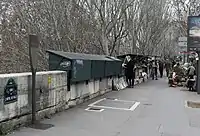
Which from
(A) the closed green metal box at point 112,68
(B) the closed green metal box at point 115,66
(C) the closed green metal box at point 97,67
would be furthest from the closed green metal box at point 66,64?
(B) the closed green metal box at point 115,66

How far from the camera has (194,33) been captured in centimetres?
1767

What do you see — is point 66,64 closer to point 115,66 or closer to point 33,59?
point 33,59

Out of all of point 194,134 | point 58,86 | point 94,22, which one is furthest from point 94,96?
point 94,22

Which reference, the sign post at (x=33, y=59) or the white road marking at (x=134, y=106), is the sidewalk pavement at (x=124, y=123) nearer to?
the white road marking at (x=134, y=106)

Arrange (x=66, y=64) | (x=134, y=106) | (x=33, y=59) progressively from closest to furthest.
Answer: (x=33, y=59) → (x=66, y=64) → (x=134, y=106)

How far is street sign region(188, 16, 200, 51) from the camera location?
1756cm

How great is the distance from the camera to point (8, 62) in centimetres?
2122

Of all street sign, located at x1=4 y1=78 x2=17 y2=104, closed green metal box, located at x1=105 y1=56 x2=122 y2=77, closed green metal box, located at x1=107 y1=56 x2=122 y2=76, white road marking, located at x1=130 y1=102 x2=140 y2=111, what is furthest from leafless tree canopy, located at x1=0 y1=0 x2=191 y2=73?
street sign, located at x1=4 y1=78 x2=17 y2=104

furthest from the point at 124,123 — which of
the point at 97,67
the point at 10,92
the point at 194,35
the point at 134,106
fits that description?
the point at 194,35

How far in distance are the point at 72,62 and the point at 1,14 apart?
12.2 m

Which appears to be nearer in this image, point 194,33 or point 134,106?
point 134,106

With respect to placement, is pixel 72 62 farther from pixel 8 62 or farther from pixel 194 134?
pixel 8 62

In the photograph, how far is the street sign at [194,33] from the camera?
17562 mm

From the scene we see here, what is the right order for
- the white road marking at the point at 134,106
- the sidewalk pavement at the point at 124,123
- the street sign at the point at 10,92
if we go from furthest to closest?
the white road marking at the point at 134,106 → the sidewalk pavement at the point at 124,123 → the street sign at the point at 10,92
